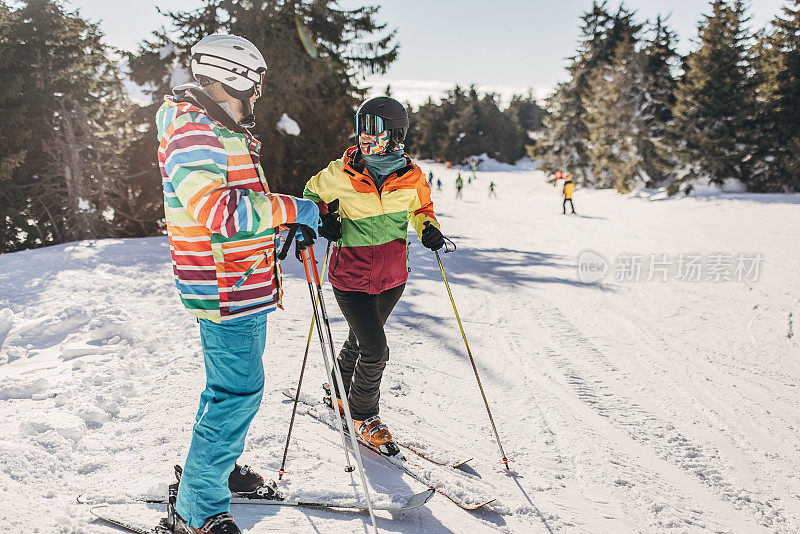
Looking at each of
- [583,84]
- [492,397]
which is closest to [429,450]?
[492,397]

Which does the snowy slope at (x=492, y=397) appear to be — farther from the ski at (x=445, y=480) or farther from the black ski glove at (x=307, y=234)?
the black ski glove at (x=307, y=234)

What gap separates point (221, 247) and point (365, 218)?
1.18 meters

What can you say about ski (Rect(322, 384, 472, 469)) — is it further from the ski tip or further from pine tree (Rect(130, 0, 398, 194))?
pine tree (Rect(130, 0, 398, 194))

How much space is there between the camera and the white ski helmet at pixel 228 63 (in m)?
2.05

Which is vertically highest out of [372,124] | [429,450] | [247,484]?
[372,124]

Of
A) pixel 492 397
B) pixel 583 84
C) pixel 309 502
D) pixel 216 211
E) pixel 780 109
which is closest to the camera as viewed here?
pixel 216 211

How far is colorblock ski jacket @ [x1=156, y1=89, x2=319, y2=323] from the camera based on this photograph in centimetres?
186

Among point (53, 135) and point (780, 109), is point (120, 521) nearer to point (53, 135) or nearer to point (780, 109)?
point (53, 135)

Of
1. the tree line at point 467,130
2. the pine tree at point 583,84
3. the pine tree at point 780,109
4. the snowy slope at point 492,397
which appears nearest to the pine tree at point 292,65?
the snowy slope at point 492,397

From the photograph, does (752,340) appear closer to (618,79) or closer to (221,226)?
(221,226)

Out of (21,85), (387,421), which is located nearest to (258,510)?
(387,421)

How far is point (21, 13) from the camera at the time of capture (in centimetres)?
1461

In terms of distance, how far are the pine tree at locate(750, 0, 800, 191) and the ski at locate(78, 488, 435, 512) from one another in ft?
76.5

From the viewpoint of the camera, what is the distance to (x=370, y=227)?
306 cm
